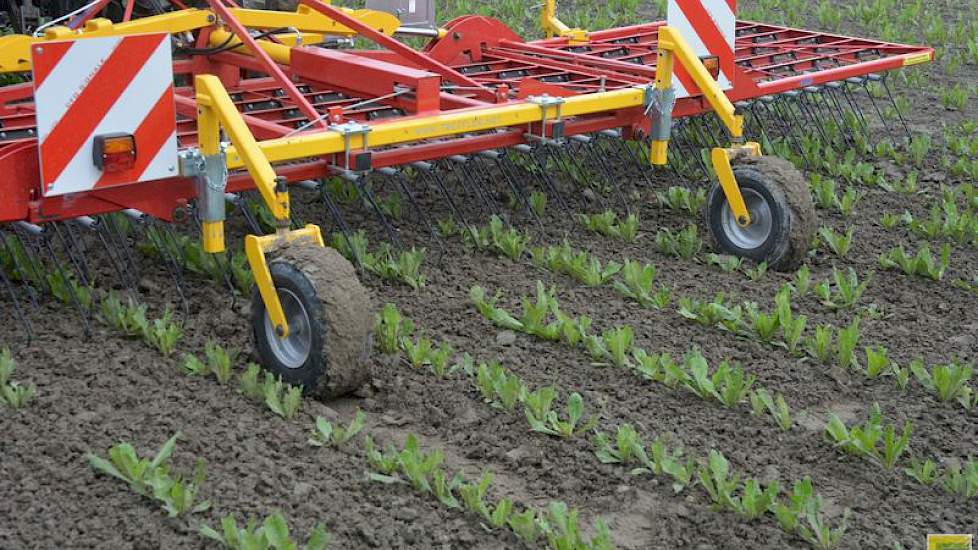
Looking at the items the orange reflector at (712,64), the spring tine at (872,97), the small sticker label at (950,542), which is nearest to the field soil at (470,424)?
the small sticker label at (950,542)

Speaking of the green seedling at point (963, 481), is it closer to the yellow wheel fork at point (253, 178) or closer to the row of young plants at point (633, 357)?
the row of young plants at point (633, 357)

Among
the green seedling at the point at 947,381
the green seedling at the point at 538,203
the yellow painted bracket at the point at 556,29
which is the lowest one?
the green seedling at the point at 947,381

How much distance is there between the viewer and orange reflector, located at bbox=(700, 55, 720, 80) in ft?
18.9

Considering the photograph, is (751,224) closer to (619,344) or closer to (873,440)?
(619,344)

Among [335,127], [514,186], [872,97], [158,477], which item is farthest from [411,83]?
[872,97]

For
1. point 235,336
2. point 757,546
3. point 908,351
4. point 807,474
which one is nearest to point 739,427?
point 807,474

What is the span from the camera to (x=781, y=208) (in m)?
5.07

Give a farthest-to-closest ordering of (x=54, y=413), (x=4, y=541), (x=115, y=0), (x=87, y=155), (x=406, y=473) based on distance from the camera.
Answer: (x=115, y=0)
(x=87, y=155)
(x=54, y=413)
(x=406, y=473)
(x=4, y=541)

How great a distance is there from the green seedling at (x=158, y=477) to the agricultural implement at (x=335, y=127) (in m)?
0.56

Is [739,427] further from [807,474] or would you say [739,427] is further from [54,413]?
[54,413]

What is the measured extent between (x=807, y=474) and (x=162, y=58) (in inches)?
92.1

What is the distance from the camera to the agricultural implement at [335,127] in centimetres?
407

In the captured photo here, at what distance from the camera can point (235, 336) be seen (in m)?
4.45

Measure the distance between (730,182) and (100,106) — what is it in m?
2.39
